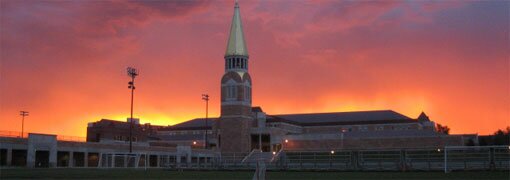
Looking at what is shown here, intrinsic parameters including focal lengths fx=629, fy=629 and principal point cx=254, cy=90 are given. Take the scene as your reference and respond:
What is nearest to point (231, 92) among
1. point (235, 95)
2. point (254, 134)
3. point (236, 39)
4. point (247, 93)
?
point (235, 95)

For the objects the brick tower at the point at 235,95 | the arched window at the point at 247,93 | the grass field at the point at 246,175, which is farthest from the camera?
the arched window at the point at 247,93

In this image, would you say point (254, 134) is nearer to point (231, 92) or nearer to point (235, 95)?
point (235, 95)

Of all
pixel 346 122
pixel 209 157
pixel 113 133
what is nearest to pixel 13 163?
pixel 209 157

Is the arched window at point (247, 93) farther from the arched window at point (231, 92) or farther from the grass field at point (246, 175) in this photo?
the grass field at point (246, 175)

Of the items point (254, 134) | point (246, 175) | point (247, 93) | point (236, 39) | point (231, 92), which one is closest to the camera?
point (246, 175)

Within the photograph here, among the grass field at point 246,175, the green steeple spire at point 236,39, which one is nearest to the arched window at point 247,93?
the green steeple spire at point 236,39

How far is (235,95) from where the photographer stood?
99.2 metres

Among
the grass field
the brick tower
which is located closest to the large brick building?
the brick tower

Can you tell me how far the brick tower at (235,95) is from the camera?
3898 inches

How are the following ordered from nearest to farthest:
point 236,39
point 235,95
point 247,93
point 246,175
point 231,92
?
point 246,175
point 236,39
point 235,95
point 231,92
point 247,93

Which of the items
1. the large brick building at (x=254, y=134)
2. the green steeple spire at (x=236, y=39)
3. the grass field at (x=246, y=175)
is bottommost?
the grass field at (x=246, y=175)

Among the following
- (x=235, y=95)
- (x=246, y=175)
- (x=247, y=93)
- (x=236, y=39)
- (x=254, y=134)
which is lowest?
(x=246, y=175)

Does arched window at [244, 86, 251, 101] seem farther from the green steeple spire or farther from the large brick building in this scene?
the green steeple spire

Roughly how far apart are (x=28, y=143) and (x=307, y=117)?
7197 cm
